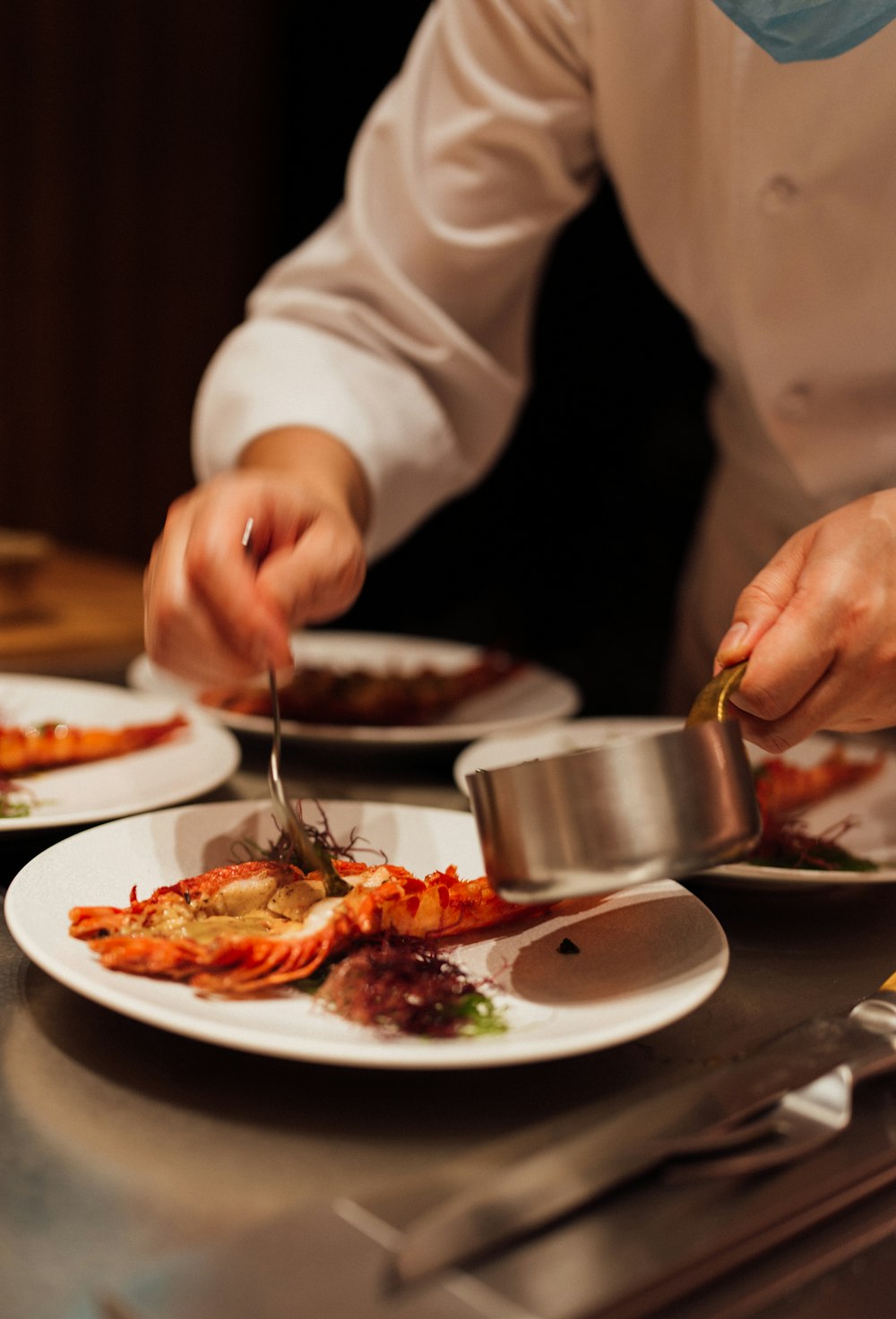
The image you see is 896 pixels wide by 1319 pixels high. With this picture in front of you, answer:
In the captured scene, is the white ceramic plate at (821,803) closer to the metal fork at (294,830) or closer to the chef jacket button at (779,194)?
the metal fork at (294,830)

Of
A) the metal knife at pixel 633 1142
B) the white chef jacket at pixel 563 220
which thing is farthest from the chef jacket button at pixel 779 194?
the metal knife at pixel 633 1142

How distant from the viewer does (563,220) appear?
2141mm

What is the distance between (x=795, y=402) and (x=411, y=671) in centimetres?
93

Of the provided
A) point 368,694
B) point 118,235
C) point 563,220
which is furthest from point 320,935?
point 118,235

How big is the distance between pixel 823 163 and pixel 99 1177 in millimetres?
1473

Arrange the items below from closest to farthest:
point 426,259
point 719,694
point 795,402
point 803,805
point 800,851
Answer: point 719,694 < point 800,851 < point 803,805 < point 795,402 < point 426,259

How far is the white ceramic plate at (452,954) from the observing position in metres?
0.88

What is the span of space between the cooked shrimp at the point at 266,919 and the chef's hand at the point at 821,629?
0.31 meters

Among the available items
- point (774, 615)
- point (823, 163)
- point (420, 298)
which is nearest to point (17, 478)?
point (420, 298)

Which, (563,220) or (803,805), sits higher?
(563,220)

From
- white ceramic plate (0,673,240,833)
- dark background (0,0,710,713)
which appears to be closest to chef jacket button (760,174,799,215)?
white ceramic plate (0,673,240,833)

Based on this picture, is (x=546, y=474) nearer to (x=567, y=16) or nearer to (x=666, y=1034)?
(x=567, y=16)

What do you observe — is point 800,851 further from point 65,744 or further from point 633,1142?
point 65,744

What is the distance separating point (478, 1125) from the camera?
2.97 ft
